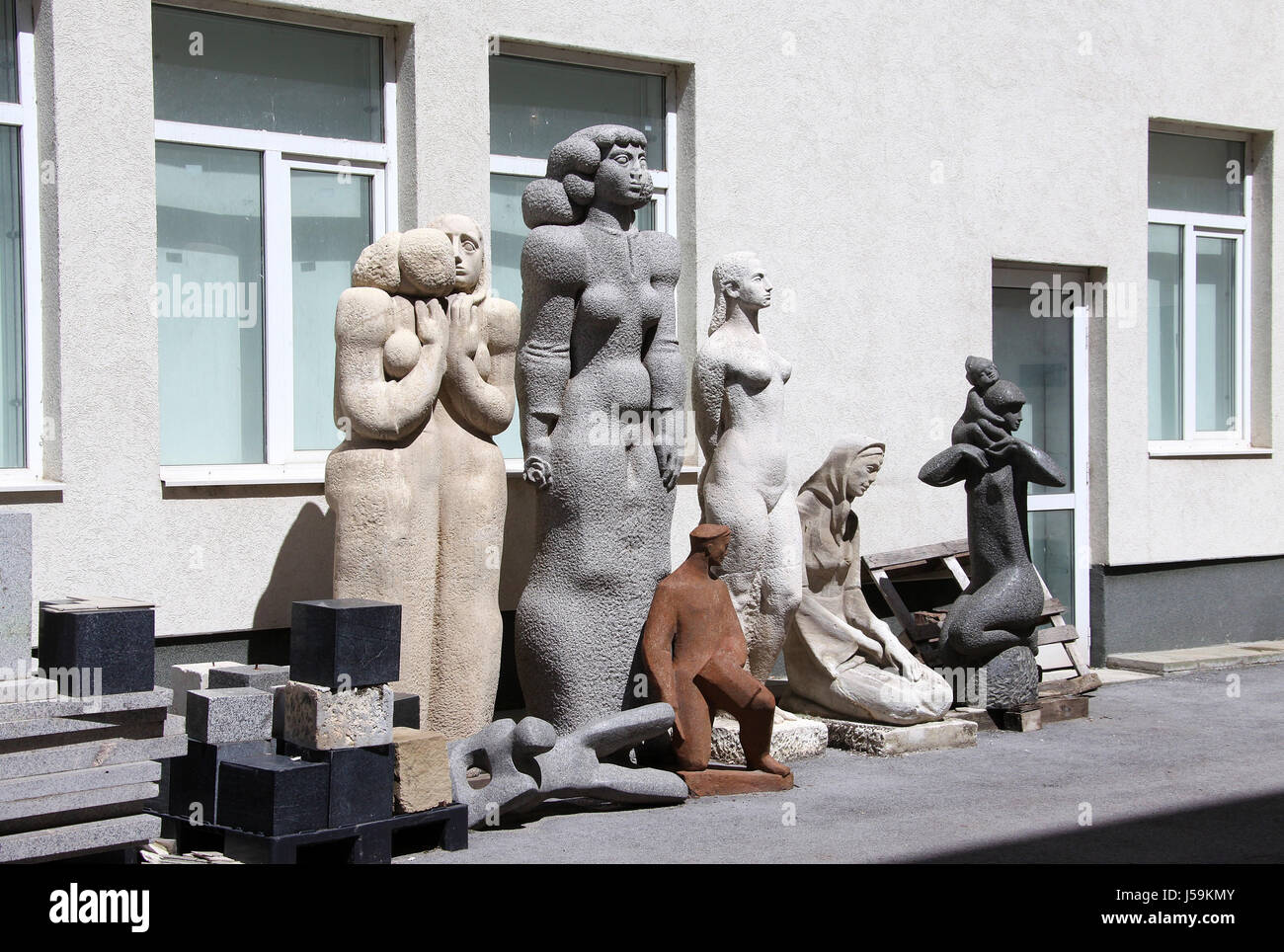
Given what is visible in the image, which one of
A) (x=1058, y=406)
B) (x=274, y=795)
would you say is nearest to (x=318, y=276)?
(x=274, y=795)

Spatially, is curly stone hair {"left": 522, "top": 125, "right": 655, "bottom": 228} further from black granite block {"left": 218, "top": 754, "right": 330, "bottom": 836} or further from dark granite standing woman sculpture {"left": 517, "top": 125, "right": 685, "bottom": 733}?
black granite block {"left": 218, "top": 754, "right": 330, "bottom": 836}

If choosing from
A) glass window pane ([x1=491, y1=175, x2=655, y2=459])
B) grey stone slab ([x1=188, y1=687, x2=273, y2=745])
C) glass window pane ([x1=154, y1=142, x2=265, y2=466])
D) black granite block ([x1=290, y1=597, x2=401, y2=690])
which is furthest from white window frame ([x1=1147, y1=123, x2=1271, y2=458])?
grey stone slab ([x1=188, y1=687, x2=273, y2=745])

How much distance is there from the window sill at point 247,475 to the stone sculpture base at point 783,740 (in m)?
2.14

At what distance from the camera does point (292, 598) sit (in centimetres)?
686

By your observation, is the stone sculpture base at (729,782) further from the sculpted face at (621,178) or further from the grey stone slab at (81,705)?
the sculpted face at (621,178)

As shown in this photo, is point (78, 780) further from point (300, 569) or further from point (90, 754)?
point (300, 569)

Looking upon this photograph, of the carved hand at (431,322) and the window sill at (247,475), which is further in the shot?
the window sill at (247,475)

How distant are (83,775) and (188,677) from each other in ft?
4.42

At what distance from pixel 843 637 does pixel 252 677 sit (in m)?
2.86

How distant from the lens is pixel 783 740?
265 inches

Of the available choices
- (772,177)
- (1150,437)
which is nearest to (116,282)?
(772,177)

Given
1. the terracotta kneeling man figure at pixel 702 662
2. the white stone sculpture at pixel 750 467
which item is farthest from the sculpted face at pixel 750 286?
the terracotta kneeling man figure at pixel 702 662

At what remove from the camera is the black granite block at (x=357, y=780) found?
15.8 ft
